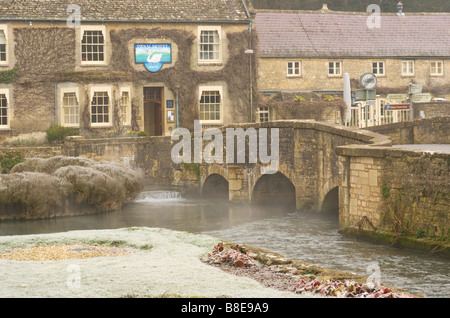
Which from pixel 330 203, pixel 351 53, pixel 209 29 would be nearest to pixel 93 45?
pixel 209 29

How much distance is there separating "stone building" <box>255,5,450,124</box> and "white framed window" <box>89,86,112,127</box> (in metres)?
8.56

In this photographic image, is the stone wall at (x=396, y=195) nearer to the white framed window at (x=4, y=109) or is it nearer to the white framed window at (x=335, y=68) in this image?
the white framed window at (x=4, y=109)

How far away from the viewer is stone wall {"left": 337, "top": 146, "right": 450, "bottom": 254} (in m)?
18.1

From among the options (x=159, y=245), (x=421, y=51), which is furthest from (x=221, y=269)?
(x=421, y=51)

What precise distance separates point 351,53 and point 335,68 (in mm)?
1369

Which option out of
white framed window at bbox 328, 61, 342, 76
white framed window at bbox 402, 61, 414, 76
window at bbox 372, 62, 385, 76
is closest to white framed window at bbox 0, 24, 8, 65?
white framed window at bbox 328, 61, 342, 76

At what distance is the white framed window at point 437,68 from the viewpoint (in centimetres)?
4470

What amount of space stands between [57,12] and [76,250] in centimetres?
2275

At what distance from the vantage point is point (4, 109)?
118 ft

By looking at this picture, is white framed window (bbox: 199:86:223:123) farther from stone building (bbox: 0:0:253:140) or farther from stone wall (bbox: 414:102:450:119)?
stone wall (bbox: 414:102:450:119)

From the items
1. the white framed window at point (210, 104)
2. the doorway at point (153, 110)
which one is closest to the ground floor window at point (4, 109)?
the doorway at point (153, 110)

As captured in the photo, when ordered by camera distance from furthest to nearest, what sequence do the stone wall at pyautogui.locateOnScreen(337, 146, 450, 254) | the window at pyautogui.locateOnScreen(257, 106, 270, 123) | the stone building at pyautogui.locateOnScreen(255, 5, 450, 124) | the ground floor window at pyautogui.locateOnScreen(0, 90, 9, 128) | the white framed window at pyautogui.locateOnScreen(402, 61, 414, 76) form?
the white framed window at pyautogui.locateOnScreen(402, 61, 414, 76) → the stone building at pyautogui.locateOnScreen(255, 5, 450, 124) → the window at pyautogui.locateOnScreen(257, 106, 270, 123) → the ground floor window at pyautogui.locateOnScreen(0, 90, 9, 128) → the stone wall at pyautogui.locateOnScreen(337, 146, 450, 254)

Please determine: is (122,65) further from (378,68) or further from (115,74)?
(378,68)

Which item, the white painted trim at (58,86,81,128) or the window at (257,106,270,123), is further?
the window at (257,106,270,123)
